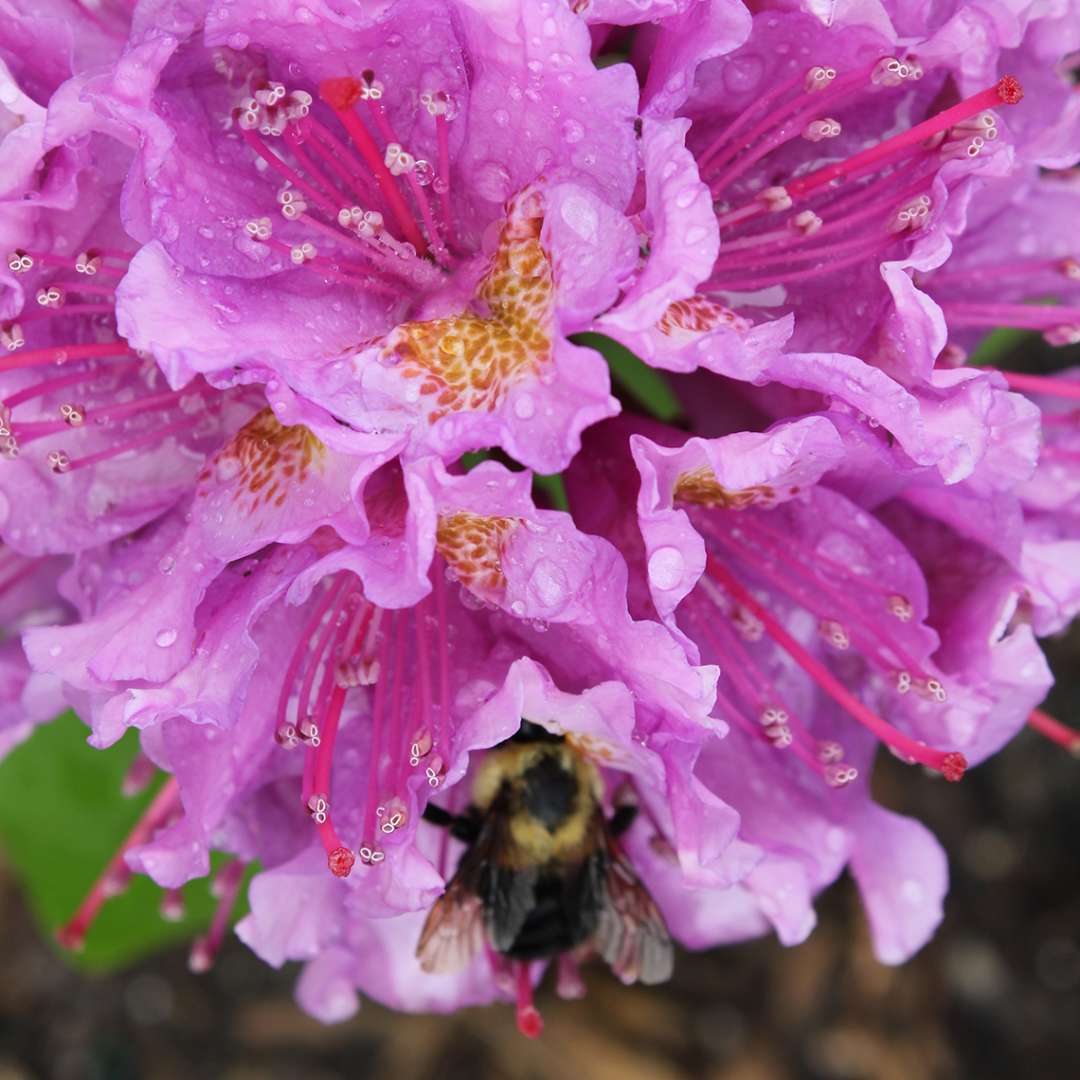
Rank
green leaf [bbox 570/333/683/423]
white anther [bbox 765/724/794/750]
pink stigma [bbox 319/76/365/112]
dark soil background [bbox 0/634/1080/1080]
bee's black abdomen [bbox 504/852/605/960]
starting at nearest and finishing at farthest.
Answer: pink stigma [bbox 319/76/365/112] → white anther [bbox 765/724/794/750] → bee's black abdomen [bbox 504/852/605/960] → green leaf [bbox 570/333/683/423] → dark soil background [bbox 0/634/1080/1080]

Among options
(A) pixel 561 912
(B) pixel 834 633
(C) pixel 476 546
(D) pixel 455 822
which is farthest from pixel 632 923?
(C) pixel 476 546

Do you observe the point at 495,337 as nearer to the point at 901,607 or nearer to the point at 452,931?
the point at 901,607

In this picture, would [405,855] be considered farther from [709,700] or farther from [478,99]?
[478,99]

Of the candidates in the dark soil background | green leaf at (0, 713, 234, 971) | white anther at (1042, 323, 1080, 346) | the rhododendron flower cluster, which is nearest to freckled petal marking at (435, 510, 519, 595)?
the rhododendron flower cluster

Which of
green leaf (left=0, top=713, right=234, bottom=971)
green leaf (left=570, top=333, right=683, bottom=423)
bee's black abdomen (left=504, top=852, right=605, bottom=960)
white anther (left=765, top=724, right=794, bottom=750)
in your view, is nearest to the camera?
white anther (left=765, top=724, right=794, bottom=750)

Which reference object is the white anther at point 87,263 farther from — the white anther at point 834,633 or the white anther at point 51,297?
the white anther at point 834,633

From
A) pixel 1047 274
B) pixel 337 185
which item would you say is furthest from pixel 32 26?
pixel 1047 274

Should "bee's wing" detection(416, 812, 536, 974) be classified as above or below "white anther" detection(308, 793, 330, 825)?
below

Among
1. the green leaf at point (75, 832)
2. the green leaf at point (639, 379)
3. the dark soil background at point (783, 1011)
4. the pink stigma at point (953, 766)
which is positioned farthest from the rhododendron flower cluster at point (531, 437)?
the dark soil background at point (783, 1011)

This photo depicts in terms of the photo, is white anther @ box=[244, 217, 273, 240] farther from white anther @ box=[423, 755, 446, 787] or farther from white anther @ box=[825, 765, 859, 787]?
white anther @ box=[825, 765, 859, 787]
